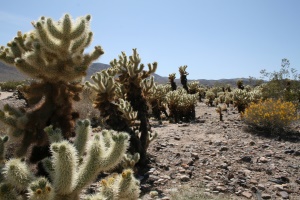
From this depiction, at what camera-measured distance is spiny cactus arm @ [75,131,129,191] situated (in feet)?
9.22

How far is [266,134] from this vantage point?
926cm

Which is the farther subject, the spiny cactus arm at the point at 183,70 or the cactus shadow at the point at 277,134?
the spiny cactus arm at the point at 183,70

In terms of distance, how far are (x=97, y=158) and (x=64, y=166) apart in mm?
383

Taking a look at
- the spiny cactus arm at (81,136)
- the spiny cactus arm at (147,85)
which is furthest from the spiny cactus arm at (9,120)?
the spiny cactus arm at (147,85)

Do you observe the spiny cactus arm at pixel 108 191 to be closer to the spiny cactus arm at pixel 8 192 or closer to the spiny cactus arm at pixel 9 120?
the spiny cactus arm at pixel 8 192

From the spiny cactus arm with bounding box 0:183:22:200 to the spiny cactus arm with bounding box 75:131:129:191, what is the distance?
561 millimetres

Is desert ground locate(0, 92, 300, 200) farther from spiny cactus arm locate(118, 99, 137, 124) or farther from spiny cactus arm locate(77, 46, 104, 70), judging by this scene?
spiny cactus arm locate(77, 46, 104, 70)

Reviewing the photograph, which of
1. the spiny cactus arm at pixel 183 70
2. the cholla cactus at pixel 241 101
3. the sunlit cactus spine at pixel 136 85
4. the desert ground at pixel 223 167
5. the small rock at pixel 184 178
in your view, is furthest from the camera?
the spiny cactus arm at pixel 183 70

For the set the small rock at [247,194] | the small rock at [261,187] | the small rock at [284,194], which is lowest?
the small rock at [284,194]

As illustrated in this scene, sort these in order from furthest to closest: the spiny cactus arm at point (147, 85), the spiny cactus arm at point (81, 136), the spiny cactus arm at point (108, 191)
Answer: the spiny cactus arm at point (147, 85)
the spiny cactus arm at point (81, 136)
the spiny cactus arm at point (108, 191)

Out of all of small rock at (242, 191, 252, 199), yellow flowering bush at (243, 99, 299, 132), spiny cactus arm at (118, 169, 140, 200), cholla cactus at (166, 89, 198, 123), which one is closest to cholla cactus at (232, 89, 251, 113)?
cholla cactus at (166, 89, 198, 123)

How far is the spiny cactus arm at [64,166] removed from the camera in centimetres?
249

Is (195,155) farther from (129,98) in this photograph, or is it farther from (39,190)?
(39,190)

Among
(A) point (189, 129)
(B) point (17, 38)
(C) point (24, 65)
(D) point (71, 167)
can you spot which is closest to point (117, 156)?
(D) point (71, 167)
